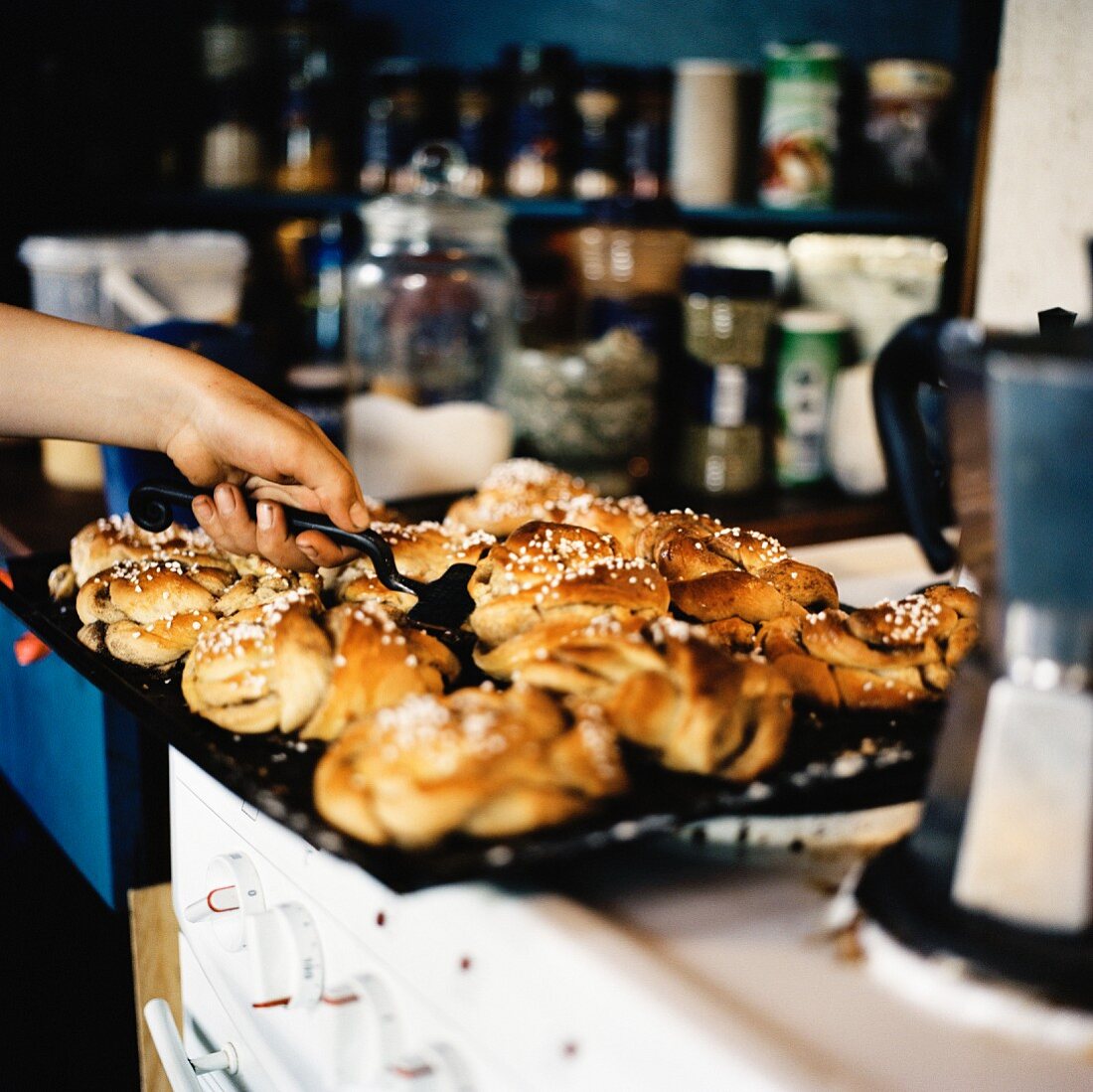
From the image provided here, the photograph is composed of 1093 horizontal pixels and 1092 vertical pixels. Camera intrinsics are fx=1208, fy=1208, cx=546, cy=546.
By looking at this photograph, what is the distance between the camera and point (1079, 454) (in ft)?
1.92

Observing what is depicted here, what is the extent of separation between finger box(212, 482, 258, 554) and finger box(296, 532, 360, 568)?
5 cm

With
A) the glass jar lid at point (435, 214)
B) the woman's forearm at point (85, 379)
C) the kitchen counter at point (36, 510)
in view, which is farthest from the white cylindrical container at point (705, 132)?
the woman's forearm at point (85, 379)

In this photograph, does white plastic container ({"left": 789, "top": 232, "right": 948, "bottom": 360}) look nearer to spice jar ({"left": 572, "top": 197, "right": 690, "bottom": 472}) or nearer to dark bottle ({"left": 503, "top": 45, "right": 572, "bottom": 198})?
spice jar ({"left": 572, "top": 197, "right": 690, "bottom": 472})

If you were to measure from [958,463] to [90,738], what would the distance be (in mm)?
1098

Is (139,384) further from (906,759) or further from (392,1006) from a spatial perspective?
(906,759)

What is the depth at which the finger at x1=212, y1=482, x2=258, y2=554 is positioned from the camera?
1185 millimetres

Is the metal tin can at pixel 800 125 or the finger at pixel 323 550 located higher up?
the metal tin can at pixel 800 125

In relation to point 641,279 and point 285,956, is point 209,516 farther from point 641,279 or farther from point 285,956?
point 641,279

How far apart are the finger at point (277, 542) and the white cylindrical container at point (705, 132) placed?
4.69 ft

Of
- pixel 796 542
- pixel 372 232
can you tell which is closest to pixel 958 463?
pixel 796 542

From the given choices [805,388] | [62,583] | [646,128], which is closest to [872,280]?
[805,388]

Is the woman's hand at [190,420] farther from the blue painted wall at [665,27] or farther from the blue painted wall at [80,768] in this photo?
the blue painted wall at [665,27]

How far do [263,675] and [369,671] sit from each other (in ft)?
0.27

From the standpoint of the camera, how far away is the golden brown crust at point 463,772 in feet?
2.33
